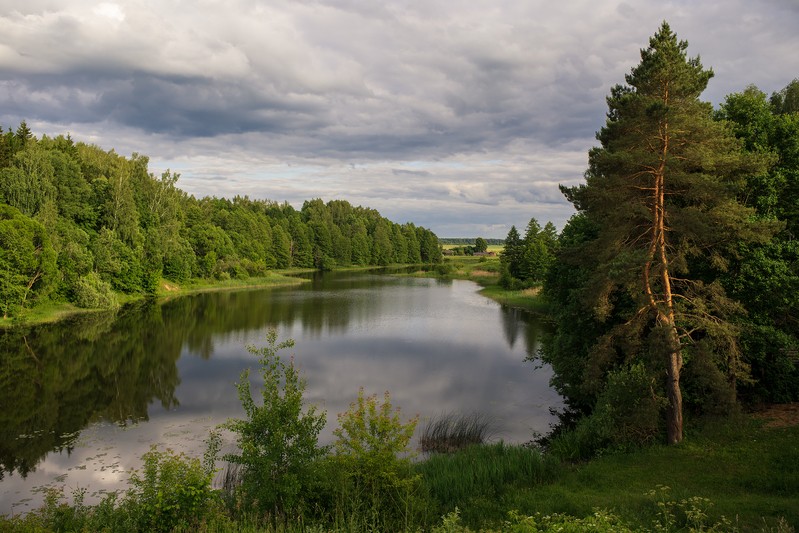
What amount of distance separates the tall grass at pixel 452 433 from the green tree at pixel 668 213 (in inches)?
219

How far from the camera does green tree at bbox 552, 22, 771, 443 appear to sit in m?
12.8

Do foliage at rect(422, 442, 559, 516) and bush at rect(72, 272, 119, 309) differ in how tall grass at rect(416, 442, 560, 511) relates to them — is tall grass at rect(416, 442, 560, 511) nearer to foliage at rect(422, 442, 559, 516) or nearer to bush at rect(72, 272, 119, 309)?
foliage at rect(422, 442, 559, 516)

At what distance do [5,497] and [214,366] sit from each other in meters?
14.5

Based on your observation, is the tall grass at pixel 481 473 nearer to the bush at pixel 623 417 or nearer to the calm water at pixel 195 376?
the bush at pixel 623 417

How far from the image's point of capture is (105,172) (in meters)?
56.2

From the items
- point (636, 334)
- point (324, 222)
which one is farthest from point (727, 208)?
point (324, 222)

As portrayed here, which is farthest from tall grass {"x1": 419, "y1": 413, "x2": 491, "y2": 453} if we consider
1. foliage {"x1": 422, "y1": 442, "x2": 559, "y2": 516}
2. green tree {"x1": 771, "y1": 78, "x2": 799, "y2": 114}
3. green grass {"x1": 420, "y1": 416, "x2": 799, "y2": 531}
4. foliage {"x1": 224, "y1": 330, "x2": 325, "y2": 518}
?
green tree {"x1": 771, "y1": 78, "x2": 799, "y2": 114}

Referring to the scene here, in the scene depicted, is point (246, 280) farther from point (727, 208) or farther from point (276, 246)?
point (727, 208)

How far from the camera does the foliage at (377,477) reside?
384 inches

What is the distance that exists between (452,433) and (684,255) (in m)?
9.44

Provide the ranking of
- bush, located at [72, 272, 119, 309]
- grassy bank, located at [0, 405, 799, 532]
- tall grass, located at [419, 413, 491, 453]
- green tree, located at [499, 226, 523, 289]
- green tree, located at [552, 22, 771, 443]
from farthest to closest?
green tree, located at [499, 226, 523, 289], bush, located at [72, 272, 119, 309], tall grass, located at [419, 413, 491, 453], green tree, located at [552, 22, 771, 443], grassy bank, located at [0, 405, 799, 532]

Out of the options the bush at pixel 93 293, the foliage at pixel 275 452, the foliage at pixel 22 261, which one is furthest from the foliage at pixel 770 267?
the bush at pixel 93 293

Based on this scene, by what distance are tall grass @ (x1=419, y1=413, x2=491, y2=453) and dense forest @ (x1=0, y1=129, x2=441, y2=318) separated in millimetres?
32993

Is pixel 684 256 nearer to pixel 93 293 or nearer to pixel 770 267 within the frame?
pixel 770 267
